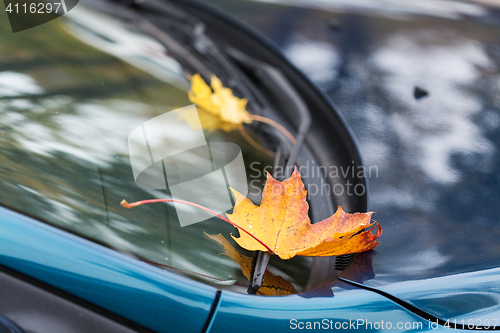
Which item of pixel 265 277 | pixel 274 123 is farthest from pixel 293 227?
pixel 274 123

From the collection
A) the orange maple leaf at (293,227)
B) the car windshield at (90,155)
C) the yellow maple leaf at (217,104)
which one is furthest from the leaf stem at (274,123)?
the orange maple leaf at (293,227)

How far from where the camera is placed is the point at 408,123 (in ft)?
3.26

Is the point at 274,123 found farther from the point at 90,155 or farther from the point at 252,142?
the point at 90,155

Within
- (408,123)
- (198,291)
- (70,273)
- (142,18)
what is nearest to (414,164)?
A: (408,123)

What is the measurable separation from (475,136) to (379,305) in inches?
24.0

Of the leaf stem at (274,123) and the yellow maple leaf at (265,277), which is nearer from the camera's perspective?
the yellow maple leaf at (265,277)

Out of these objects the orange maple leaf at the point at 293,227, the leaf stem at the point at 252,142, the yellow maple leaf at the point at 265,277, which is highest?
the leaf stem at the point at 252,142

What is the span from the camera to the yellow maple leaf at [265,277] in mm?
608

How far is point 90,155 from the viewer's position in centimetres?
71

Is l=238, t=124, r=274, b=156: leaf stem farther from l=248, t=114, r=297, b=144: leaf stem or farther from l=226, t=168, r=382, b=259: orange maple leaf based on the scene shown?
l=226, t=168, r=382, b=259: orange maple leaf

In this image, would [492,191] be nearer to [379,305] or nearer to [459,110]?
[459,110]

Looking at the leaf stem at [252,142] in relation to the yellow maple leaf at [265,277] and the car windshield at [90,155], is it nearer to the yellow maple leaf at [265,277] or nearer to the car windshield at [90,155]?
the car windshield at [90,155]

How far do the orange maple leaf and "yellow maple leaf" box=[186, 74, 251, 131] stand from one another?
1.30 ft

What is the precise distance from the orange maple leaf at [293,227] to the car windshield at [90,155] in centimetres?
5
